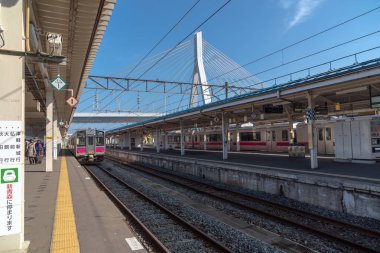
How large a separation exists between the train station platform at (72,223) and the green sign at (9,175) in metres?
1.26

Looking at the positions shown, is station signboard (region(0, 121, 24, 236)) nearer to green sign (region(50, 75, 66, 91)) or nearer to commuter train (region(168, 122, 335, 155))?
green sign (region(50, 75, 66, 91))

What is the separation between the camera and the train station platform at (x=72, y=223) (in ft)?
16.6

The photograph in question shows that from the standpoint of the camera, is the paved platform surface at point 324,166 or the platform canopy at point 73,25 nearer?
the platform canopy at point 73,25

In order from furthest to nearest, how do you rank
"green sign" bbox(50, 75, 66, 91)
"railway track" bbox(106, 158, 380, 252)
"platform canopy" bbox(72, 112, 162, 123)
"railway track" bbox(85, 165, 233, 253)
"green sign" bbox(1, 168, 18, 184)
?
1. "platform canopy" bbox(72, 112, 162, 123)
2. "green sign" bbox(50, 75, 66, 91)
3. "railway track" bbox(106, 158, 380, 252)
4. "railway track" bbox(85, 165, 233, 253)
5. "green sign" bbox(1, 168, 18, 184)

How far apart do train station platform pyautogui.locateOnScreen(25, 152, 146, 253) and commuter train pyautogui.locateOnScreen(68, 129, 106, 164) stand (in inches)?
562

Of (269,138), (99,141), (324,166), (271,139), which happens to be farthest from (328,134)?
(99,141)

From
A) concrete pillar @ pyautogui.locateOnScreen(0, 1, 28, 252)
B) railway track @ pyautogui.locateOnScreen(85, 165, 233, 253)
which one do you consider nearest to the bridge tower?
railway track @ pyautogui.locateOnScreen(85, 165, 233, 253)

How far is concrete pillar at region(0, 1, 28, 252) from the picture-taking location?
4156 mm

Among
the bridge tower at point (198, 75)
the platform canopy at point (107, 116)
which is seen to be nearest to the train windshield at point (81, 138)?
the bridge tower at point (198, 75)

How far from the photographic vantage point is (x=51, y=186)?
10.9 meters

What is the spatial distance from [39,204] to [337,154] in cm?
1281

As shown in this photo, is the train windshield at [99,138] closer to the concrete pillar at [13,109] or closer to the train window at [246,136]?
the train window at [246,136]

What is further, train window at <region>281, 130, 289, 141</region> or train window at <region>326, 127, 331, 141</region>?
train window at <region>281, 130, 289, 141</region>

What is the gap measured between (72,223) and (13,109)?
2984 millimetres
